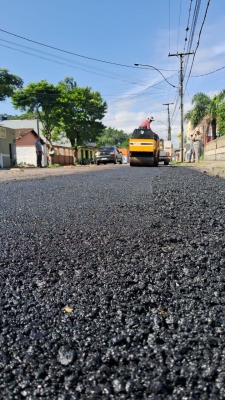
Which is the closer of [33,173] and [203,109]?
[33,173]

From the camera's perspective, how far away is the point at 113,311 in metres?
1.19

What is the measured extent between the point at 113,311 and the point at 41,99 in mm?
35533

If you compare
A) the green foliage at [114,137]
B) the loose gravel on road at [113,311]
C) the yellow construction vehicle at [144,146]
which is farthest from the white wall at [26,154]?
the green foliage at [114,137]

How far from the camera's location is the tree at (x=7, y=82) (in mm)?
22172

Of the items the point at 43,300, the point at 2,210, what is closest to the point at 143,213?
the point at 2,210

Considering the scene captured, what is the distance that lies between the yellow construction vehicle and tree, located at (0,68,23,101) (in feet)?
44.0

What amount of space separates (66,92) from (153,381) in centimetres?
3850

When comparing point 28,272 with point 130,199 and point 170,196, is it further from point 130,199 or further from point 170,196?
point 170,196

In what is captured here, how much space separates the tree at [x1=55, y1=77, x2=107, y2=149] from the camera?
3575 centimetres

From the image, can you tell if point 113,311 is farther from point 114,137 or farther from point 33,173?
point 114,137

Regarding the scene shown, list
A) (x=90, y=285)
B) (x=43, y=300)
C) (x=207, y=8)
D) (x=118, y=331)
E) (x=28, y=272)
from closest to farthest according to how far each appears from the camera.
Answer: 1. (x=118, y=331)
2. (x=43, y=300)
3. (x=90, y=285)
4. (x=28, y=272)
5. (x=207, y=8)

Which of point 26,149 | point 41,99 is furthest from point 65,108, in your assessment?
point 26,149

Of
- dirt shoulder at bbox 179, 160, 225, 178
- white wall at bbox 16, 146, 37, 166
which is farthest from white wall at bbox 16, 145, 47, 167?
dirt shoulder at bbox 179, 160, 225, 178

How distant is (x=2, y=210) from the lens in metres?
3.21
